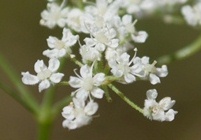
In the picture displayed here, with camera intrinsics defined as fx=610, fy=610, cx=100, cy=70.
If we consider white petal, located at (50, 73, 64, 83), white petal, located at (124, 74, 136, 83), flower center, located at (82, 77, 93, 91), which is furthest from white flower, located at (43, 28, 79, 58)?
white petal, located at (124, 74, 136, 83)

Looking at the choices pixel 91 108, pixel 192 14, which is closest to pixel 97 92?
pixel 91 108

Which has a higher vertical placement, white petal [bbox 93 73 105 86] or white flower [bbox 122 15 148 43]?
white flower [bbox 122 15 148 43]

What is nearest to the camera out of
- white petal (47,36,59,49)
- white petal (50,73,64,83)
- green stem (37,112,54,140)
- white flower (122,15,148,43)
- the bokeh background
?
white petal (50,73,64,83)

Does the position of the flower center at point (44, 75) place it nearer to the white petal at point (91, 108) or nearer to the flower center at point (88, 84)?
the flower center at point (88, 84)

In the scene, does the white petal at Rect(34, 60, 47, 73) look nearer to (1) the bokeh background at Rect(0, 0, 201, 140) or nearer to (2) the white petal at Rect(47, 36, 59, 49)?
(2) the white petal at Rect(47, 36, 59, 49)

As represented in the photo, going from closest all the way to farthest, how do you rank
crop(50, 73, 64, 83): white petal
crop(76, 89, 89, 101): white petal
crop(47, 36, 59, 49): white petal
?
crop(76, 89, 89, 101): white petal < crop(50, 73, 64, 83): white petal < crop(47, 36, 59, 49): white petal

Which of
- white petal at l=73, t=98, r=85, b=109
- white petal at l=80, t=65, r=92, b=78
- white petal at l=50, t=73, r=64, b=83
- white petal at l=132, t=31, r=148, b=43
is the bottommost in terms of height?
white petal at l=73, t=98, r=85, b=109

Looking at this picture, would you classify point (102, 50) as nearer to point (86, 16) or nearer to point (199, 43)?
point (86, 16)
